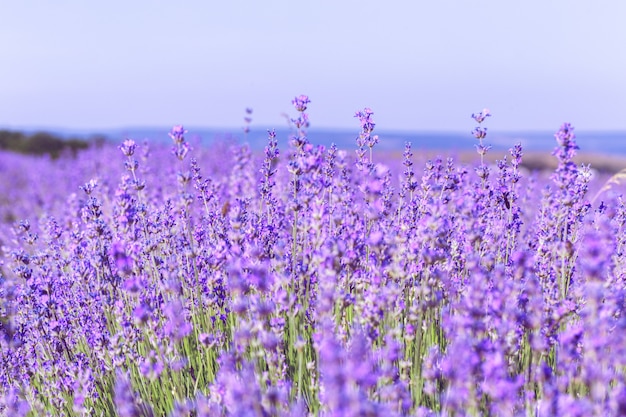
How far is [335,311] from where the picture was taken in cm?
289

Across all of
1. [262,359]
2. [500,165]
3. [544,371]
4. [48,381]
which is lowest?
[48,381]

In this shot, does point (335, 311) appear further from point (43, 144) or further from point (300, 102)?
point (43, 144)

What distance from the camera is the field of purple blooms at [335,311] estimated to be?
1.88 m

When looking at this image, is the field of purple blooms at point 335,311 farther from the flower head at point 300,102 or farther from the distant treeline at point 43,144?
the distant treeline at point 43,144

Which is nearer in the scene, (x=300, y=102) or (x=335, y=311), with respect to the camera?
(x=335, y=311)

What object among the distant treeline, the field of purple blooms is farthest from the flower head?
the distant treeline

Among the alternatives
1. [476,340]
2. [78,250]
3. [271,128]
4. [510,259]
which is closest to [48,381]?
[78,250]

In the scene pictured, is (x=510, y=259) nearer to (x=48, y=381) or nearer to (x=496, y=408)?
(x=496, y=408)

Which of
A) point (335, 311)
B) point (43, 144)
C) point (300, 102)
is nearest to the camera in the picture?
point (335, 311)

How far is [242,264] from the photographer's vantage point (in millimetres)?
2861

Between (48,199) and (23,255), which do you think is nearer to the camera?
(23,255)

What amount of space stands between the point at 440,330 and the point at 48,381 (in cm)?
187

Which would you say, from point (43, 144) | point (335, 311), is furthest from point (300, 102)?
point (43, 144)

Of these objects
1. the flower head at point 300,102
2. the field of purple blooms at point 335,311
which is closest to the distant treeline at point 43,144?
the field of purple blooms at point 335,311
